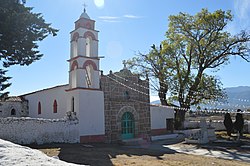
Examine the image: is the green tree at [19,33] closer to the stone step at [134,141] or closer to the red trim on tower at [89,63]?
→ the red trim on tower at [89,63]

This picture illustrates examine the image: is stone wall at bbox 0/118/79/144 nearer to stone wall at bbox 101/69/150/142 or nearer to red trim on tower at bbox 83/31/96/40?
stone wall at bbox 101/69/150/142

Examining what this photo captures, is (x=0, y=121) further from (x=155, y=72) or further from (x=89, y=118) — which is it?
(x=155, y=72)

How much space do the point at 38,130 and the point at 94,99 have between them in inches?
172

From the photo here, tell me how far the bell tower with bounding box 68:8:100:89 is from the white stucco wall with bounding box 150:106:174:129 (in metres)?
6.94

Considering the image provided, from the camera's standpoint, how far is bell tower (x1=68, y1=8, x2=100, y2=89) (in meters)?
17.3

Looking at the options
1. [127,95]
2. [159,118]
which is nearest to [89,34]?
[127,95]

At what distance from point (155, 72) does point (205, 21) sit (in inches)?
263

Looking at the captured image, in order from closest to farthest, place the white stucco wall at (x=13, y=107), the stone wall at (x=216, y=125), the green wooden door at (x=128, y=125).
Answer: the green wooden door at (x=128, y=125)
the white stucco wall at (x=13, y=107)
the stone wall at (x=216, y=125)

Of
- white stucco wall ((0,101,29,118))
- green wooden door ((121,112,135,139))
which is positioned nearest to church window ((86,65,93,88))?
green wooden door ((121,112,135,139))

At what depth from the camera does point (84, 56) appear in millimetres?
17484

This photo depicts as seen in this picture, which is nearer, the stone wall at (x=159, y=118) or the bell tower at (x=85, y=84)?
the bell tower at (x=85, y=84)

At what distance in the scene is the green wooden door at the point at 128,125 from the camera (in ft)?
63.3

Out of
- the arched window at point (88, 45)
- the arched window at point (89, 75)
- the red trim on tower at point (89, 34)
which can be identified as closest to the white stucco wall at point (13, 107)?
the arched window at point (89, 75)

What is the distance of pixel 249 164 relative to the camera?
36.2 feet
